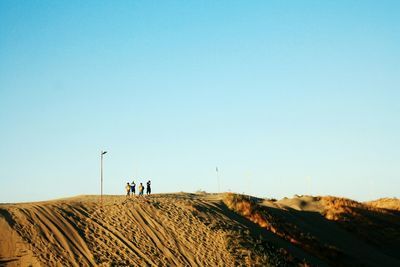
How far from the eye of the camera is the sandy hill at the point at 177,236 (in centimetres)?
2402

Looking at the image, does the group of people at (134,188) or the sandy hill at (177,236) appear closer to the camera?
the sandy hill at (177,236)

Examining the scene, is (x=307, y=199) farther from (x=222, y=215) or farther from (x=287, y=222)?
(x=222, y=215)

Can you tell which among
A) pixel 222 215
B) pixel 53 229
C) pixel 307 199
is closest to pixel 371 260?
pixel 222 215

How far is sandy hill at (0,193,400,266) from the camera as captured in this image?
24016 mm

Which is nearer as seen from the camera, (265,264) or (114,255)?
(114,255)

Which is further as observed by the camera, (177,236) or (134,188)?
(134,188)

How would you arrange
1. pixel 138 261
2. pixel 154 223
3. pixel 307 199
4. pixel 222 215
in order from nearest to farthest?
1. pixel 138 261
2. pixel 154 223
3. pixel 222 215
4. pixel 307 199

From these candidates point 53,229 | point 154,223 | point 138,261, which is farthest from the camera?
point 154,223

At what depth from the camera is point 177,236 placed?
91.7 feet

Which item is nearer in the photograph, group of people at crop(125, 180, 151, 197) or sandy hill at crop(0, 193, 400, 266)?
sandy hill at crop(0, 193, 400, 266)

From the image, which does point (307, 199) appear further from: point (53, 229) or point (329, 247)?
point (53, 229)

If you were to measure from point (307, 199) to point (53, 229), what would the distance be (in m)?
28.9

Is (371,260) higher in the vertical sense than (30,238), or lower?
lower

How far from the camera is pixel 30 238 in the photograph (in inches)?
953
